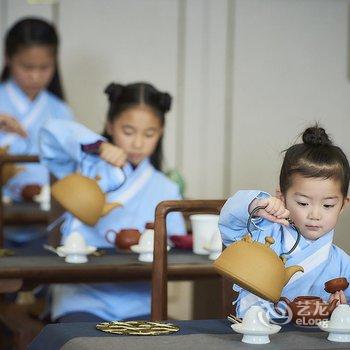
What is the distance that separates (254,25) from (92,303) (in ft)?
8.54

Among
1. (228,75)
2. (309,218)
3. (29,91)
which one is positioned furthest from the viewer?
(228,75)

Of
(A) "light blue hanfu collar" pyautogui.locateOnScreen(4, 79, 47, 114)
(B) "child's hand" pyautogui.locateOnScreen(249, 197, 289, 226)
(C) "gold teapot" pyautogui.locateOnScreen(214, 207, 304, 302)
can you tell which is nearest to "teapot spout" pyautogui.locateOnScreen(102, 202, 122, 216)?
(B) "child's hand" pyautogui.locateOnScreen(249, 197, 289, 226)

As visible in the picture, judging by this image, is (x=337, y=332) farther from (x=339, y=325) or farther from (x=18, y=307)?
(x=18, y=307)

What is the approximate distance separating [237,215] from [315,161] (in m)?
0.17

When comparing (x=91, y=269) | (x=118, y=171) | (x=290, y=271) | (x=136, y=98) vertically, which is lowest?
(x=91, y=269)

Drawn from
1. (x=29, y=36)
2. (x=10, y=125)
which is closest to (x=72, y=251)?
(x=10, y=125)

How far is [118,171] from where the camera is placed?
2938 millimetres

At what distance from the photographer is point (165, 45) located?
4992mm

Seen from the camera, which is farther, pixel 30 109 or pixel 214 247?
pixel 30 109

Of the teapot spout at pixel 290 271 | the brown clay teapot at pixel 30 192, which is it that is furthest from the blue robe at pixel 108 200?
the teapot spout at pixel 290 271

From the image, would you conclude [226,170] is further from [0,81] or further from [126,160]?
[126,160]

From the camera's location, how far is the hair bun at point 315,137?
1830mm

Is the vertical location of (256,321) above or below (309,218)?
below

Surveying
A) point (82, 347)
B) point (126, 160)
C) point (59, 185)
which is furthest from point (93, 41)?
point (82, 347)
